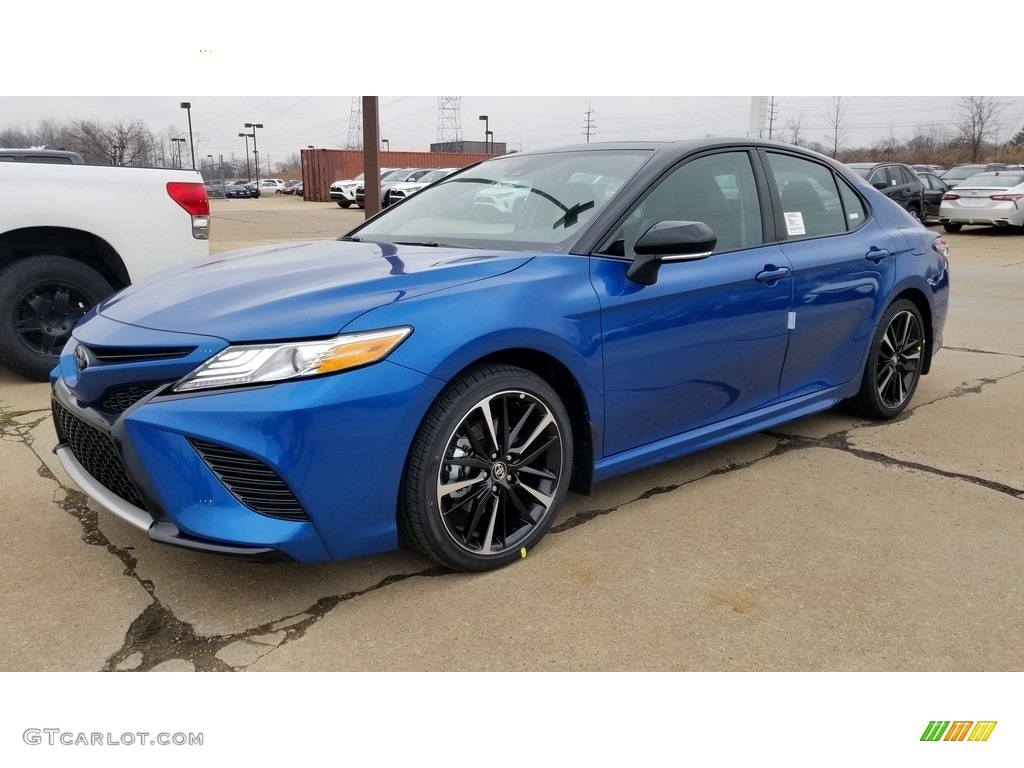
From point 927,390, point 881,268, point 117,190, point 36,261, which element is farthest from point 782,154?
point 36,261

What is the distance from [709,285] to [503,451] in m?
1.16

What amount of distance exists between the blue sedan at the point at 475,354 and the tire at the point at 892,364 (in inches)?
8.9

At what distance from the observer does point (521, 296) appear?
272 centimetres

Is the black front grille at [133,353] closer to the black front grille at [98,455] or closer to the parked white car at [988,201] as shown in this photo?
the black front grille at [98,455]

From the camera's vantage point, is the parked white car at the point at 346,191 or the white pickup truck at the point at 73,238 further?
the parked white car at the point at 346,191

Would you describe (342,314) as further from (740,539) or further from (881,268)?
(881,268)

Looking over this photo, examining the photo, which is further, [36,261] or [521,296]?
[36,261]

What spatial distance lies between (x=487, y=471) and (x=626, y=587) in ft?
1.97

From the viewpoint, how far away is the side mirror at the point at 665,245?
289 cm

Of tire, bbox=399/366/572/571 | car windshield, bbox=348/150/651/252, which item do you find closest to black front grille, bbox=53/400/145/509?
tire, bbox=399/366/572/571

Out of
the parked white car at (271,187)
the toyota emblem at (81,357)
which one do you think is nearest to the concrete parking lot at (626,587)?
the toyota emblem at (81,357)

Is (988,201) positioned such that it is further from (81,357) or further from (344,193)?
(344,193)

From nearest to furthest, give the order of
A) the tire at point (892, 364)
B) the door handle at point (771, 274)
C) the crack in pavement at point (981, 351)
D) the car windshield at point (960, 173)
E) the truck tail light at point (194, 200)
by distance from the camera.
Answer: the door handle at point (771, 274) < the tire at point (892, 364) < the truck tail light at point (194, 200) < the crack in pavement at point (981, 351) < the car windshield at point (960, 173)

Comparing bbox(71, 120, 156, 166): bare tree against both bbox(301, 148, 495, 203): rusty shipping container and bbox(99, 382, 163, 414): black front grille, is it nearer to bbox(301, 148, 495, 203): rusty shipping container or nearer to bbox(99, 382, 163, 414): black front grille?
bbox(99, 382, 163, 414): black front grille
